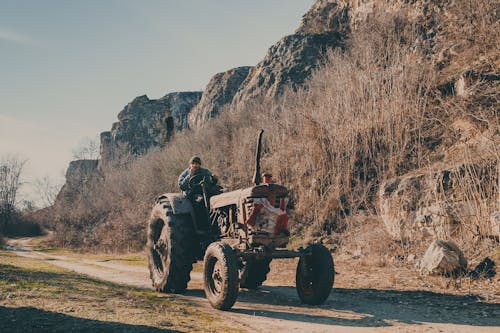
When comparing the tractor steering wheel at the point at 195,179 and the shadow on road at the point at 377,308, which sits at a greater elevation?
the tractor steering wheel at the point at 195,179

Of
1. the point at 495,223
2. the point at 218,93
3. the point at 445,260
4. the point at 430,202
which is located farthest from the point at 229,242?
the point at 218,93

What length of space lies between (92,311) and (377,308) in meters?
3.86

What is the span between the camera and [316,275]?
6.52 metres

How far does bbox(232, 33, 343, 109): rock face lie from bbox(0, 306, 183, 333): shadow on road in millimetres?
27735

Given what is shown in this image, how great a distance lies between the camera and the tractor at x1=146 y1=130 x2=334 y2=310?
6.23 m

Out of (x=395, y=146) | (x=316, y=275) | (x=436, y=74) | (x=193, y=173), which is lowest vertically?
(x=316, y=275)

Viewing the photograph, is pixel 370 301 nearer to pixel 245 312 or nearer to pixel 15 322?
pixel 245 312

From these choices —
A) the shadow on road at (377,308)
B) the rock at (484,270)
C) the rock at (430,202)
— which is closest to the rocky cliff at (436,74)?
the rock at (430,202)

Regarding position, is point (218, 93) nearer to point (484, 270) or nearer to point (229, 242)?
point (229, 242)

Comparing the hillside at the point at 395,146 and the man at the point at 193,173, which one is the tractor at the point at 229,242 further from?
the hillside at the point at 395,146

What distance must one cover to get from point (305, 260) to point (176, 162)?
24.2 meters

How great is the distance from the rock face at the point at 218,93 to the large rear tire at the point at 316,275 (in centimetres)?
3733

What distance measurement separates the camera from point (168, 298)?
271 inches

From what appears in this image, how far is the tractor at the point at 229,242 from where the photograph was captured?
6230 mm
